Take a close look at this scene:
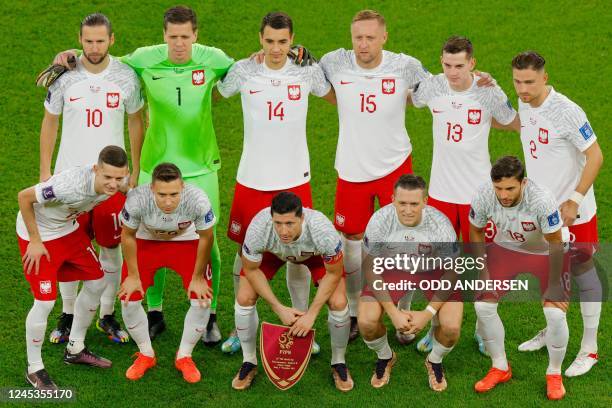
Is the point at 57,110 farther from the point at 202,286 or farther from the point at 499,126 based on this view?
the point at 499,126

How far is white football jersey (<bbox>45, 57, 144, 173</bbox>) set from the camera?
9828mm

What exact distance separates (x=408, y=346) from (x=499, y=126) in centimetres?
205

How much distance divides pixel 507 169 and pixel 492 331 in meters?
1.41

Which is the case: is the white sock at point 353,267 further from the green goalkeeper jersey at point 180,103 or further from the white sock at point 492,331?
the green goalkeeper jersey at point 180,103

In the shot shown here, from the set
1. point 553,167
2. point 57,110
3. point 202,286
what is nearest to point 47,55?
point 57,110

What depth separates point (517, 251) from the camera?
9.76 m

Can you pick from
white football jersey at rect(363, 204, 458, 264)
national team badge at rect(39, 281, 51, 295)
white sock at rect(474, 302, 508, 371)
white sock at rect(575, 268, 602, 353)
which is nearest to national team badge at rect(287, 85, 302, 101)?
white football jersey at rect(363, 204, 458, 264)

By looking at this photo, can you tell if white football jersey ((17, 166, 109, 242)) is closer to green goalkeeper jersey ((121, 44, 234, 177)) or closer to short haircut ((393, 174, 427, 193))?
green goalkeeper jersey ((121, 44, 234, 177))

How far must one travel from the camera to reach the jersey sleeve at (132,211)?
9508 mm

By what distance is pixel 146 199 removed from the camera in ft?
31.2

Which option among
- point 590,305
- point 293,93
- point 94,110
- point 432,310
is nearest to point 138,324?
point 94,110

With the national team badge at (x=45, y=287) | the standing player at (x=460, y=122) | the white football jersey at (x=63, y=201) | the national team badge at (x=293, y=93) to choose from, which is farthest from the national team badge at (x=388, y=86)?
the national team badge at (x=45, y=287)

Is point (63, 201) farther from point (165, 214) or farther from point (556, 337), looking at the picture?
point (556, 337)

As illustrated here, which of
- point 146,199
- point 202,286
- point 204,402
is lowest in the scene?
point 204,402
